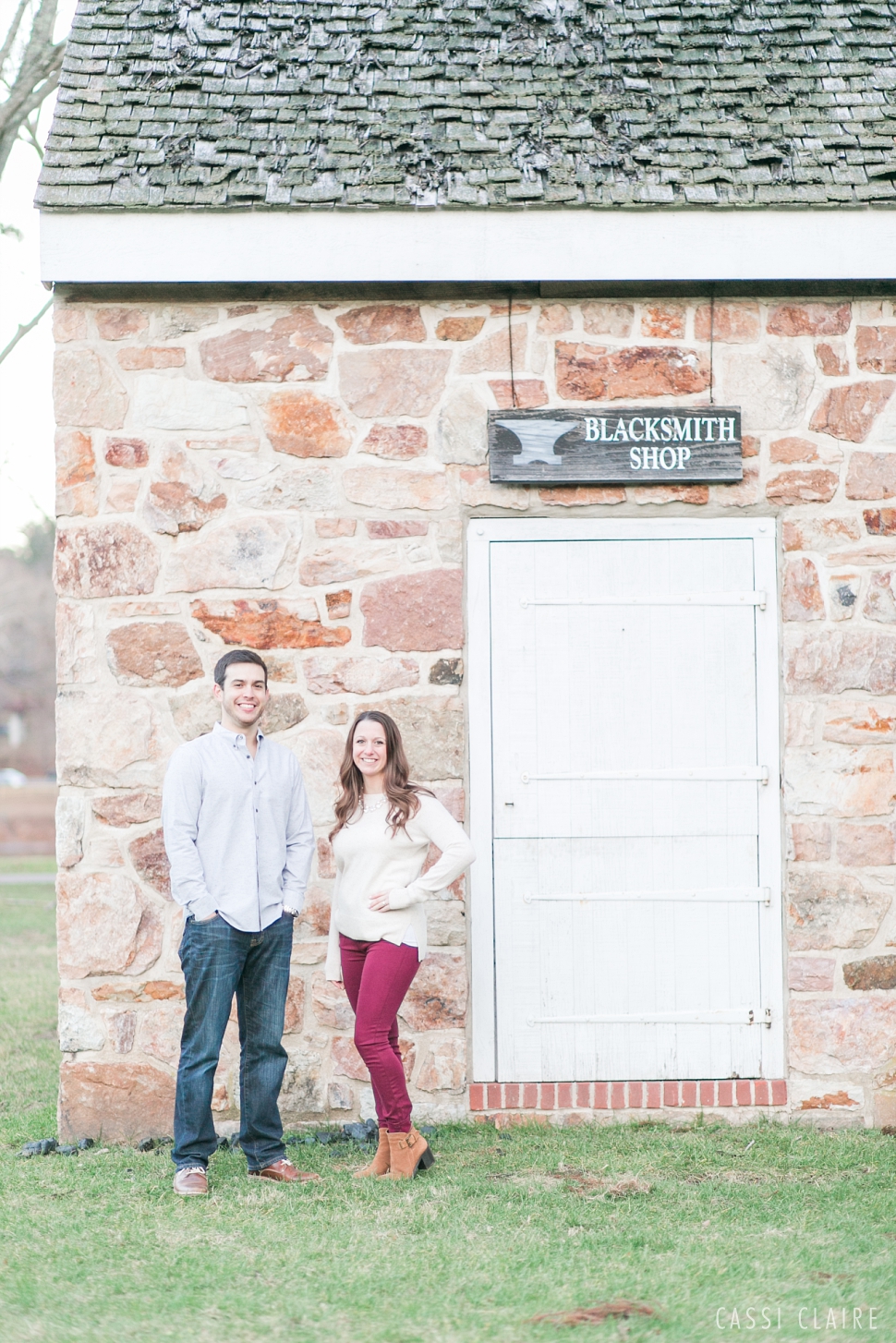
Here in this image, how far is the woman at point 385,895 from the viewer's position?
467 cm

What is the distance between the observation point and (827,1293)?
143 inches

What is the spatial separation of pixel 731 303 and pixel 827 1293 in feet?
12.4

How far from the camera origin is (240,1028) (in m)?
4.86

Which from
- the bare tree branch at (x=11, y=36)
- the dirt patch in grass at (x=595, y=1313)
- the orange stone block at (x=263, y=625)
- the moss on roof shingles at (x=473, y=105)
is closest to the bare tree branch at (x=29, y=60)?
the bare tree branch at (x=11, y=36)

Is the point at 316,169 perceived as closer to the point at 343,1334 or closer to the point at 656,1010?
the point at 656,1010

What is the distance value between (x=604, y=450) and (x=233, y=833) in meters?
2.21

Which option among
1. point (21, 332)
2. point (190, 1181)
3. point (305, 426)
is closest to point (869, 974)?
point (190, 1181)

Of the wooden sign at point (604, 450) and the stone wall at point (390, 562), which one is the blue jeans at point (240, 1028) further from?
the wooden sign at point (604, 450)

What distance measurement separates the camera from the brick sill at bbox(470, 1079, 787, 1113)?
5414 mm

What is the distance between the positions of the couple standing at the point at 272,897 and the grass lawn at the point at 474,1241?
25cm

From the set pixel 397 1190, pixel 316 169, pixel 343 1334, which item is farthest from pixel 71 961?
pixel 316 169

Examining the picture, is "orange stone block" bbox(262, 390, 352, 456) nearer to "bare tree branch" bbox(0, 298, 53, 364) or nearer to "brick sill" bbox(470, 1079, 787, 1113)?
"brick sill" bbox(470, 1079, 787, 1113)

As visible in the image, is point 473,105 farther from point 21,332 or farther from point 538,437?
point 21,332

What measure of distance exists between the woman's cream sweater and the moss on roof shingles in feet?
8.18
